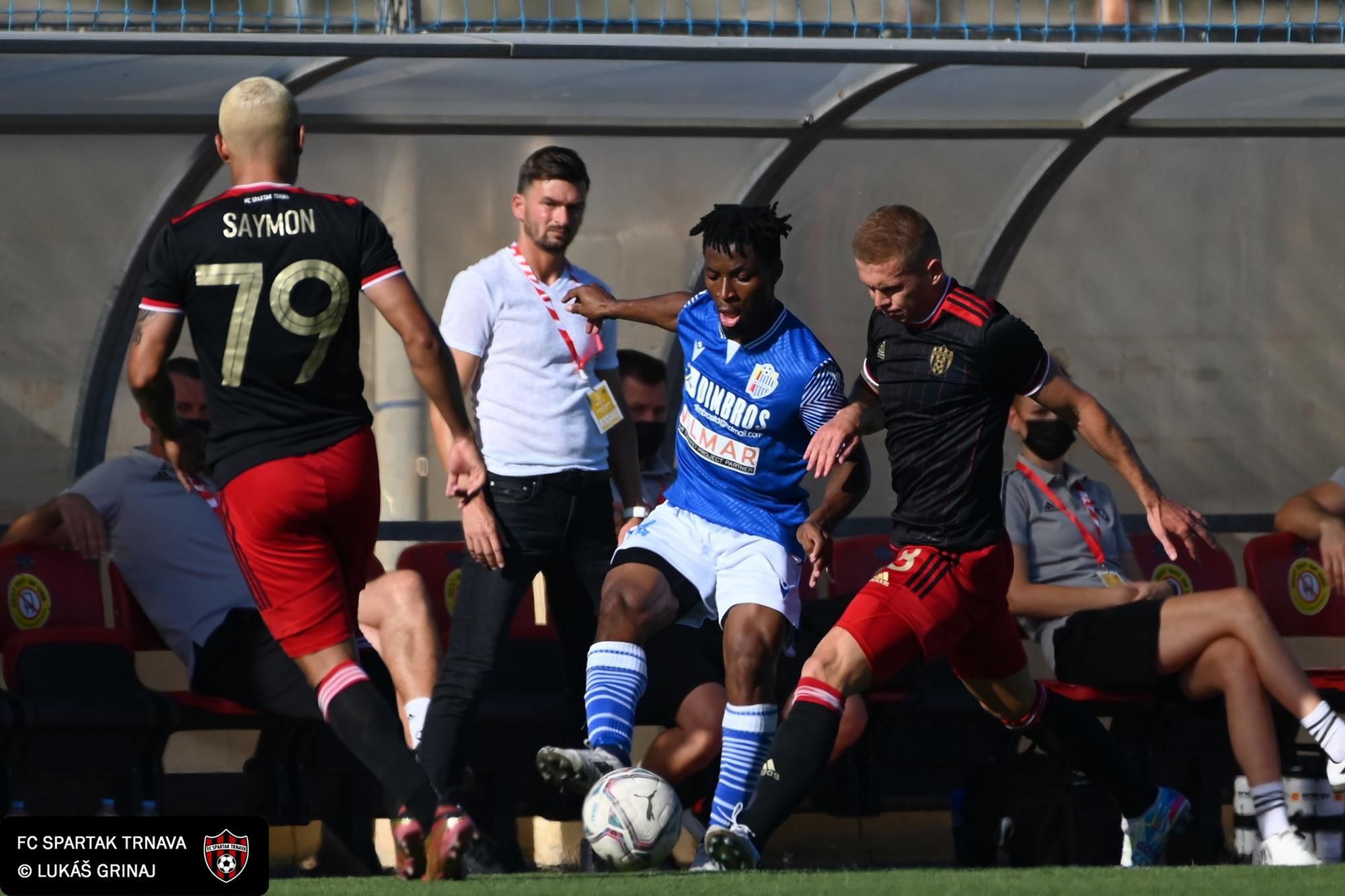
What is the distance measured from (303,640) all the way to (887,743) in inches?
97.4

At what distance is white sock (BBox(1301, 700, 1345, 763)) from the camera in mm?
6164

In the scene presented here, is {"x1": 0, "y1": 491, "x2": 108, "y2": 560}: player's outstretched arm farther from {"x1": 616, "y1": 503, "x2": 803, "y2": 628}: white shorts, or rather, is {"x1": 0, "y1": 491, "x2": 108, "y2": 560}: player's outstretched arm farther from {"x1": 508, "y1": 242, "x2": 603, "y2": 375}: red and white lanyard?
{"x1": 616, "y1": 503, "x2": 803, "y2": 628}: white shorts

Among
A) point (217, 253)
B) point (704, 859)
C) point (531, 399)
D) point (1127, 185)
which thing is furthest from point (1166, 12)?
point (217, 253)

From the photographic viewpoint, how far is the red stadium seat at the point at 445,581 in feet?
22.8

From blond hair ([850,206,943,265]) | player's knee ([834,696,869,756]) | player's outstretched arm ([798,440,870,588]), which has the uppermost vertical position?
blond hair ([850,206,943,265])

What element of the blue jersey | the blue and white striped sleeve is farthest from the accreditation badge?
the blue and white striped sleeve

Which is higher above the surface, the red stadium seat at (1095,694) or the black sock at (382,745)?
the black sock at (382,745)

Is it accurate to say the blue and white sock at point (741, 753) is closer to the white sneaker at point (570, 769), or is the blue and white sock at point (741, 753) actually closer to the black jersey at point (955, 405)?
the white sneaker at point (570, 769)

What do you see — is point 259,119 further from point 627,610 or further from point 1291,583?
point 1291,583

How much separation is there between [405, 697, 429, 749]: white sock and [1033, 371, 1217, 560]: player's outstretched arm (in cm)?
192

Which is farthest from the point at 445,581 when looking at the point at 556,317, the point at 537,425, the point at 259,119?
the point at 259,119

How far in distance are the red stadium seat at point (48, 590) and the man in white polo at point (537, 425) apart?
4.16 feet

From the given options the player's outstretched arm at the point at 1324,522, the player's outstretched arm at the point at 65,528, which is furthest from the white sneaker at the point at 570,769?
the player's outstretched arm at the point at 1324,522

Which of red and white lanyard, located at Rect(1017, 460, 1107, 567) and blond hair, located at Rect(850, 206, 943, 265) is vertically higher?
blond hair, located at Rect(850, 206, 943, 265)
